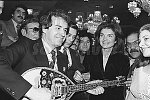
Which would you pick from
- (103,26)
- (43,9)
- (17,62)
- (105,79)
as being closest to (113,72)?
(105,79)

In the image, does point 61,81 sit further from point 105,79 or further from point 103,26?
point 103,26

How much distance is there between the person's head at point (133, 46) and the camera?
3.08 meters

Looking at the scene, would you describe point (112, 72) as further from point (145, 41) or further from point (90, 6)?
point (90, 6)

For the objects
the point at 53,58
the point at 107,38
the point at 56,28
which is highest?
the point at 56,28

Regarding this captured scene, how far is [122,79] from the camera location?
2.65 metres

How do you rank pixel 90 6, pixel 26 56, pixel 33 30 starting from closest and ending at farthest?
1. pixel 26 56
2. pixel 33 30
3. pixel 90 6

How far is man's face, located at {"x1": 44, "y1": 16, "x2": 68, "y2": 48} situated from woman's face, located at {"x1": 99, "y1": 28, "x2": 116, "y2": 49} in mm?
733

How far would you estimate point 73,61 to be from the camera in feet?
9.34

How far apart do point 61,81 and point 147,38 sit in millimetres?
888

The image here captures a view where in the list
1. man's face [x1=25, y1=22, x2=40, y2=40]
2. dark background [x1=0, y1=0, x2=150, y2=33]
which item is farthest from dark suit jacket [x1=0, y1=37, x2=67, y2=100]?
dark background [x1=0, y1=0, x2=150, y2=33]

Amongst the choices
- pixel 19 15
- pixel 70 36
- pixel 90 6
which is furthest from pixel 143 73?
pixel 90 6

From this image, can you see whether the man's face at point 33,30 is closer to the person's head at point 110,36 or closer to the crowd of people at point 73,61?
the crowd of people at point 73,61

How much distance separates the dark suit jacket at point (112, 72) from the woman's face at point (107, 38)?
0.13 m

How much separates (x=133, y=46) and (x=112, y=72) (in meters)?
0.59
